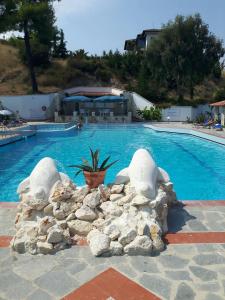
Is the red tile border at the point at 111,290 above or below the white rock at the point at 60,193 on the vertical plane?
below

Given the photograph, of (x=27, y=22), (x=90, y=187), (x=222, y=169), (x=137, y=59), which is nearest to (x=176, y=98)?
(x=137, y=59)

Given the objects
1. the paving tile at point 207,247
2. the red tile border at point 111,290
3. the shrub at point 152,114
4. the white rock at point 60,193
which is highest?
the shrub at point 152,114

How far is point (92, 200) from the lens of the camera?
481cm

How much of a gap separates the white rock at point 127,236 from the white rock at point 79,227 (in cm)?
63

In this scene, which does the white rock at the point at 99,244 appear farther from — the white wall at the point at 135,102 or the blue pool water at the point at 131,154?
the white wall at the point at 135,102

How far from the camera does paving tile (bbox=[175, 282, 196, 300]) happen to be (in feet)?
10.2

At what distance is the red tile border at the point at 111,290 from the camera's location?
312 centimetres

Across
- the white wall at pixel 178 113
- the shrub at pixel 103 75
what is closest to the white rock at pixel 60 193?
the white wall at pixel 178 113

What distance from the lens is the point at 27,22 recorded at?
30.6m

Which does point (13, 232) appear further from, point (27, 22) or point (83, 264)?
point (27, 22)

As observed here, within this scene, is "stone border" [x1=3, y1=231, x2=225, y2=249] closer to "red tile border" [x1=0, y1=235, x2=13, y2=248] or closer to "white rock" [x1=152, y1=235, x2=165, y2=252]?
"red tile border" [x1=0, y1=235, x2=13, y2=248]

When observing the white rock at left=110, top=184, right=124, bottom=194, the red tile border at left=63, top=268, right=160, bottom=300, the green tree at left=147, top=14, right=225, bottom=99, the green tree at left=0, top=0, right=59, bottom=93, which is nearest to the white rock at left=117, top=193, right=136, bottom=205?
the white rock at left=110, top=184, right=124, bottom=194

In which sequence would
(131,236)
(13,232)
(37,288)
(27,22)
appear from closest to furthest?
(37,288) → (131,236) → (13,232) → (27,22)

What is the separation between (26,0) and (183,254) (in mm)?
34198
